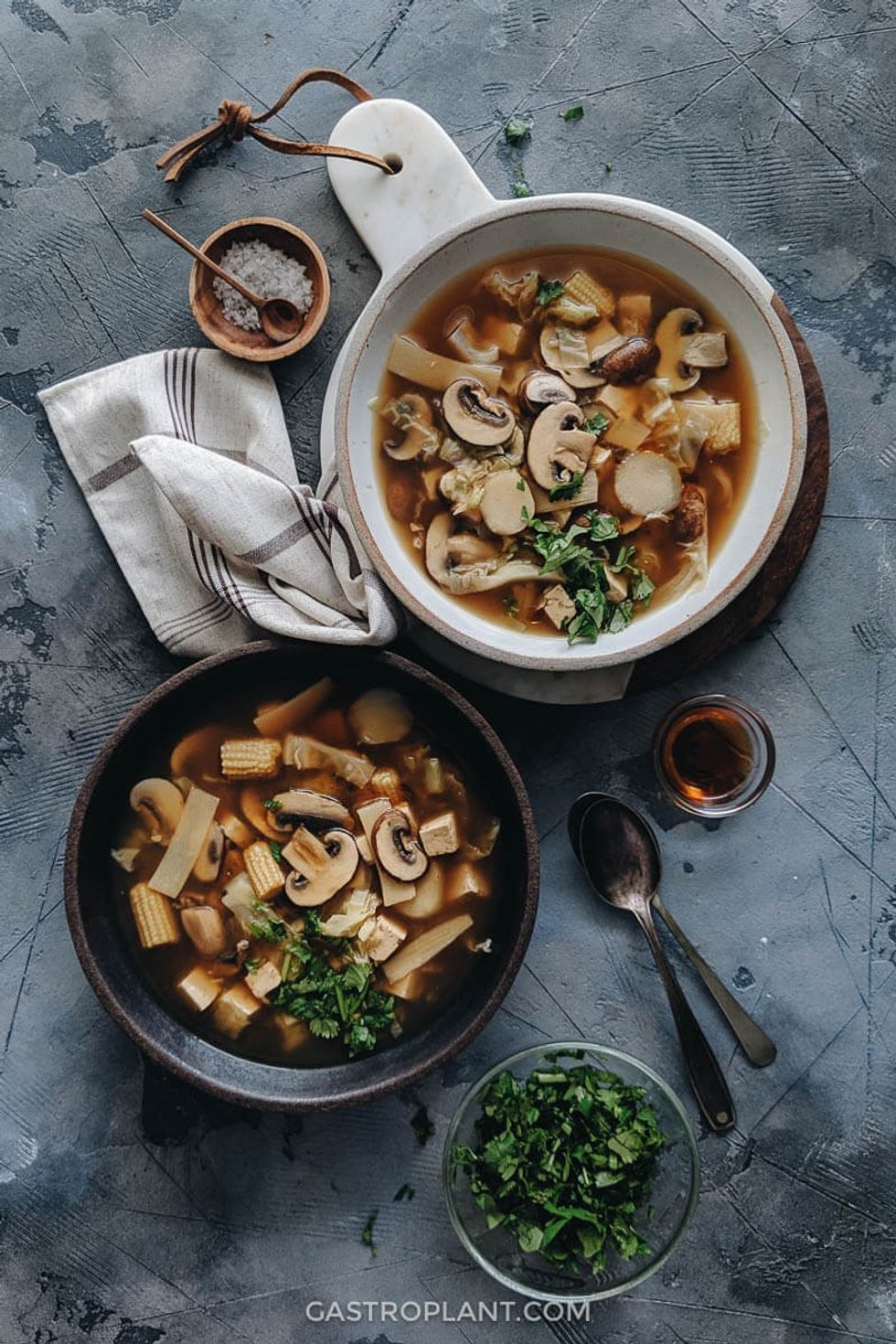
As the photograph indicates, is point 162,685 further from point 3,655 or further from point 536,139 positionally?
point 536,139

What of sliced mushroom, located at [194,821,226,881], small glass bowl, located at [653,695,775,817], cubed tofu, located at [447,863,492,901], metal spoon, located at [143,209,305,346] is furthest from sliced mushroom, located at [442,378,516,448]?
sliced mushroom, located at [194,821,226,881]

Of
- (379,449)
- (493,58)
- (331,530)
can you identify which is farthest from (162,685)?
(493,58)

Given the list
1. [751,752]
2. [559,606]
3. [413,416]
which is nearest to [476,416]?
[413,416]

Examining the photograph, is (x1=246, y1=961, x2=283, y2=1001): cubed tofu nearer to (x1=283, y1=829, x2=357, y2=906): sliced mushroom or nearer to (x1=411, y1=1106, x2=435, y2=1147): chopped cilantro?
(x1=283, y1=829, x2=357, y2=906): sliced mushroom

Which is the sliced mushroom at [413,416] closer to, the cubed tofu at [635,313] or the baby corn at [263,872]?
the cubed tofu at [635,313]

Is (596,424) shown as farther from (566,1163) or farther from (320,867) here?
(566,1163)
